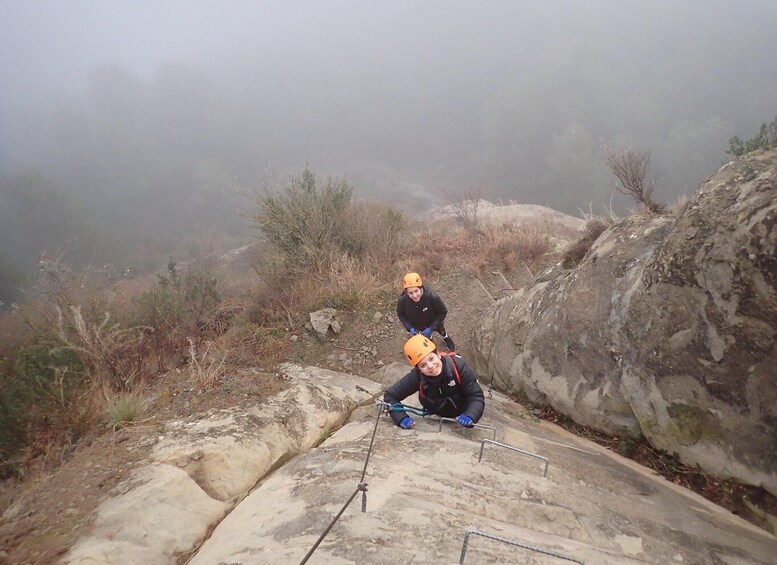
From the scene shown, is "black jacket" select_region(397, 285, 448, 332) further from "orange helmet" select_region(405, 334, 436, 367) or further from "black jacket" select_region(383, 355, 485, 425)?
"orange helmet" select_region(405, 334, 436, 367)

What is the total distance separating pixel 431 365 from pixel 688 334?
2.20 meters

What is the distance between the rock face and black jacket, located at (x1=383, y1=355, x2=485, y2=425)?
1382 mm

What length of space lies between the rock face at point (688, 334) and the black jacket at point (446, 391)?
1.38 meters

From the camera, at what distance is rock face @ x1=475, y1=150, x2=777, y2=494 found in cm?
288

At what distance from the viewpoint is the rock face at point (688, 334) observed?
2.88 meters

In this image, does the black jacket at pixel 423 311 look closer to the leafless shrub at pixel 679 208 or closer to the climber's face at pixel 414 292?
the climber's face at pixel 414 292

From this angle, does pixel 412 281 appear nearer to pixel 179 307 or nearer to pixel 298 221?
pixel 298 221

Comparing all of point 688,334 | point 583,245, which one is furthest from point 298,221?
point 688,334

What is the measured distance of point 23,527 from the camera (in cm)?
262

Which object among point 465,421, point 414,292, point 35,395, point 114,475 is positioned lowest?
point 35,395

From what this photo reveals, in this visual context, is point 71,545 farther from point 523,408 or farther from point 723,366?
point 723,366

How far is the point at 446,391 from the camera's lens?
3773 mm

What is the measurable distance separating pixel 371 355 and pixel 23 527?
16.2 feet

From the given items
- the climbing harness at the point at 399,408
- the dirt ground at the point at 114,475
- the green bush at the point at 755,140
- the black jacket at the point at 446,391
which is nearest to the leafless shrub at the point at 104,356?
the dirt ground at the point at 114,475
